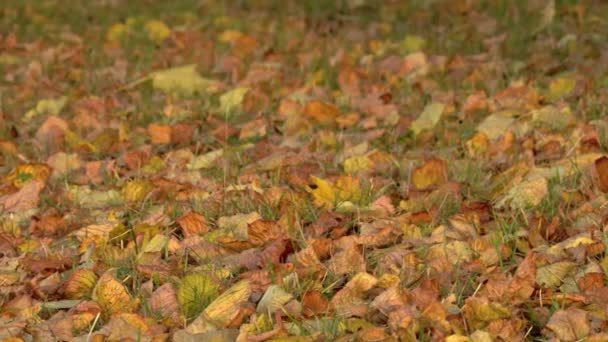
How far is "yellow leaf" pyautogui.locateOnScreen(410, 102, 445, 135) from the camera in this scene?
3.96 m

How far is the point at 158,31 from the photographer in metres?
5.69

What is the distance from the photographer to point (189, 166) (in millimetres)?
3686

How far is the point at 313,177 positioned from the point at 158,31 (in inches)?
104

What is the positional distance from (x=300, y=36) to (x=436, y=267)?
2957mm

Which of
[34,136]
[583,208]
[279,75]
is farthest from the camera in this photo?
[279,75]

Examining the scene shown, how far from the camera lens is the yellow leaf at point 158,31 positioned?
5684 mm

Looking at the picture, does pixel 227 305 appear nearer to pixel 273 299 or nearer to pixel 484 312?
pixel 273 299

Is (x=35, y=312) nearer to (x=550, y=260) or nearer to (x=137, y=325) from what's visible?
(x=137, y=325)

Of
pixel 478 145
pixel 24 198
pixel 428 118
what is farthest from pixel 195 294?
pixel 428 118

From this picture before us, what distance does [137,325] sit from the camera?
8.29ft

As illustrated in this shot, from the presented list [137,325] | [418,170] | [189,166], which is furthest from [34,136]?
[137,325]

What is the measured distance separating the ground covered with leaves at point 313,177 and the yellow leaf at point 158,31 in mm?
14

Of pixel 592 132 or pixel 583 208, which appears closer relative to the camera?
pixel 583 208

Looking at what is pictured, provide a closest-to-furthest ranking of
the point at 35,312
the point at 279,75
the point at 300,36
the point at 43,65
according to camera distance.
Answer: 1. the point at 35,312
2. the point at 279,75
3. the point at 43,65
4. the point at 300,36
